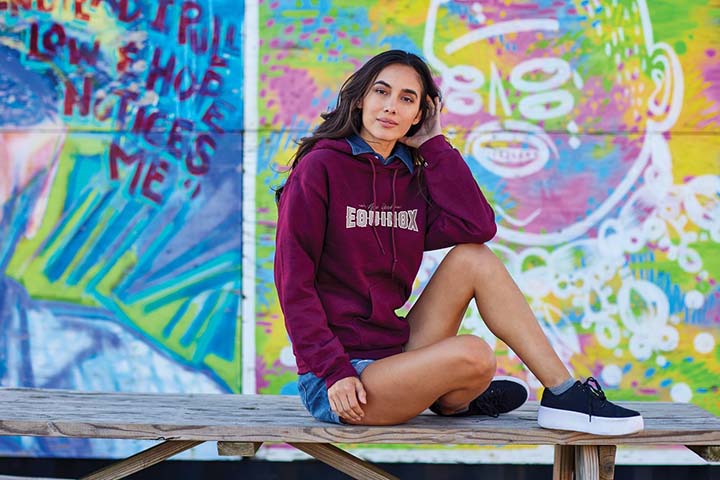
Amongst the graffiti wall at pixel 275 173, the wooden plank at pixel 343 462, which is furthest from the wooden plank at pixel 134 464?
the graffiti wall at pixel 275 173

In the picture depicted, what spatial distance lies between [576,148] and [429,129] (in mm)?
1536

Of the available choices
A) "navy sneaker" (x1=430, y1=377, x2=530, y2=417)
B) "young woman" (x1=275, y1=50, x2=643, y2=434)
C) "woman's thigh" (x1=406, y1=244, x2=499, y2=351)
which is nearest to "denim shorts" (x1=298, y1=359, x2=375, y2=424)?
"young woman" (x1=275, y1=50, x2=643, y2=434)

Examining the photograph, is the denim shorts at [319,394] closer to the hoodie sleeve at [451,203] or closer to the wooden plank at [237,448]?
the wooden plank at [237,448]

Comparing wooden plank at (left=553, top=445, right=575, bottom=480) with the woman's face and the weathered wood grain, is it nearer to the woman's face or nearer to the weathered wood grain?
the weathered wood grain

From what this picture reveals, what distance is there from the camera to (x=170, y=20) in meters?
4.51

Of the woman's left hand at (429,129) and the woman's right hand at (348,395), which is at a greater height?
the woman's left hand at (429,129)

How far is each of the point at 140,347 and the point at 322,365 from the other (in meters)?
2.04

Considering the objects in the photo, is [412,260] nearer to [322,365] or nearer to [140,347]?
[322,365]

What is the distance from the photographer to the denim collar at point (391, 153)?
294 cm

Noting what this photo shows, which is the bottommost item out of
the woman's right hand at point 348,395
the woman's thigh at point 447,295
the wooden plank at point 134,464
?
the wooden plank at point 134,464

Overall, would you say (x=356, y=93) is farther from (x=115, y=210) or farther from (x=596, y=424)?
(x=115, y=210)

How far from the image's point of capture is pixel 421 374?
2719mm

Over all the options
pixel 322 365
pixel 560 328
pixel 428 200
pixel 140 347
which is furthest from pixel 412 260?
pixel 140 347

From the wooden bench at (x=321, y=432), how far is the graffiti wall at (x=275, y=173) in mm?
1423
